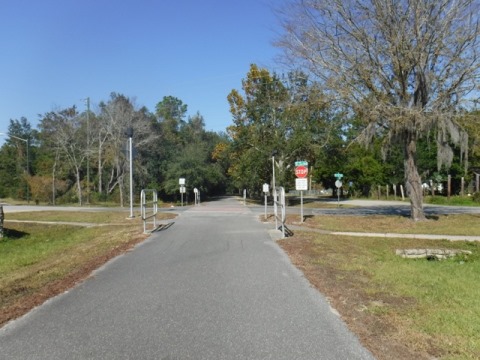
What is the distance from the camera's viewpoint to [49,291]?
7105 mm

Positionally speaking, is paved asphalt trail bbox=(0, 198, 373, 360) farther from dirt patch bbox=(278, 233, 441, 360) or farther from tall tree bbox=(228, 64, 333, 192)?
tall tree bbox=(228, 64, 333, 192)

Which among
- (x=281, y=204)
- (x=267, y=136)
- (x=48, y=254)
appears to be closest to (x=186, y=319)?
(x=48, y=254)

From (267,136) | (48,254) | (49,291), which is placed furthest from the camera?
(267,136)

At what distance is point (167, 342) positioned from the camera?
4.71 m

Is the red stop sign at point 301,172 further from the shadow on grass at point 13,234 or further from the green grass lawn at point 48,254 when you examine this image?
the shadow on grass at point 13,234

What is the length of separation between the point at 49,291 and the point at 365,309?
4.70 metres

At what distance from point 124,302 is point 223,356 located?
96.7 inches

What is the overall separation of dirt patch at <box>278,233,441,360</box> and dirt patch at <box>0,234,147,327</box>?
404cm

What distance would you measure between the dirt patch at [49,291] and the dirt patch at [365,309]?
404 cm

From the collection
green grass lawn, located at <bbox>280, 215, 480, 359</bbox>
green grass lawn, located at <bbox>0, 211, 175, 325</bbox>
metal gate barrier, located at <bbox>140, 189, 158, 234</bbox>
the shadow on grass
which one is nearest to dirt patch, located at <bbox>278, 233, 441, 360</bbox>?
green grass lawn, located at <bbox>280, 215, 480, 359</bbox>

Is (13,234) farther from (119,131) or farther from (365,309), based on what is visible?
(119,131)

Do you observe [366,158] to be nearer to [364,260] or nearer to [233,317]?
[364,260]

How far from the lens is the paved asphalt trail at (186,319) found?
4508mm

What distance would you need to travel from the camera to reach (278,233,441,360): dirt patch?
4.53 metres
